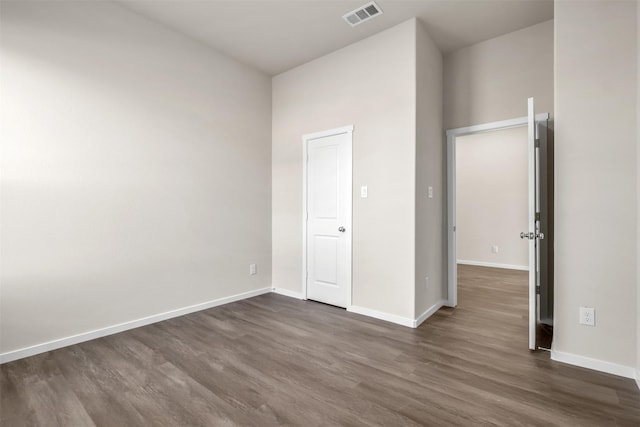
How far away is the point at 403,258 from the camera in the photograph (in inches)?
124

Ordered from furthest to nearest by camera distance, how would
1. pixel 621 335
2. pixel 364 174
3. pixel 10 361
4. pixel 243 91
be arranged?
pixel 243 91 < pixel 364 174 < pixel 10 361 < pixel 621 335

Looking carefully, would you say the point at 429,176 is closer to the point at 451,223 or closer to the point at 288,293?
the point at 451,223

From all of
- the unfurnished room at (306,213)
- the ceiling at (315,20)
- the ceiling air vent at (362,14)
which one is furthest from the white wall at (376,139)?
the ceiling air vent at (362,14)

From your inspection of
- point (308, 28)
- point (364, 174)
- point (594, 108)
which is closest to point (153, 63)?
point (308, 28)

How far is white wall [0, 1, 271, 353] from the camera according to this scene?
2416 mm

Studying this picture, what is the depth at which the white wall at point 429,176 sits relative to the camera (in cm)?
314

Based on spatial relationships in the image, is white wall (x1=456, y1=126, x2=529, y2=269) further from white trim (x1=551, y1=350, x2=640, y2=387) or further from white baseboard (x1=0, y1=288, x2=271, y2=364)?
white baseboard (x1=0, y1=288, x2=271, y2=364)

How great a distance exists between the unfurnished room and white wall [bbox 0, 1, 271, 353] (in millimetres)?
18

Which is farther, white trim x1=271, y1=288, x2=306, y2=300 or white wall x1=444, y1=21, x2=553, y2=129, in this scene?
white trim x1=271, y1=288, x2=306, y2=300

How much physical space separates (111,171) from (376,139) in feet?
8.52

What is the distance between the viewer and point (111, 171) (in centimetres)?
287

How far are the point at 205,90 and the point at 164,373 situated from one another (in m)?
2.92

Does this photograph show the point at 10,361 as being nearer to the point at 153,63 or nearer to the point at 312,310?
the point at 312,310

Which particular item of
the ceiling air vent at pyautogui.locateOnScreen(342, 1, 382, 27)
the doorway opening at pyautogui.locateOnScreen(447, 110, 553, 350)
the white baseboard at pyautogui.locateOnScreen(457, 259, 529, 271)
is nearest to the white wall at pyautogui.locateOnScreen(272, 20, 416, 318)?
the ceiling air vent at pyautogui.locateOnScreen(342, 1, 382, 27)
